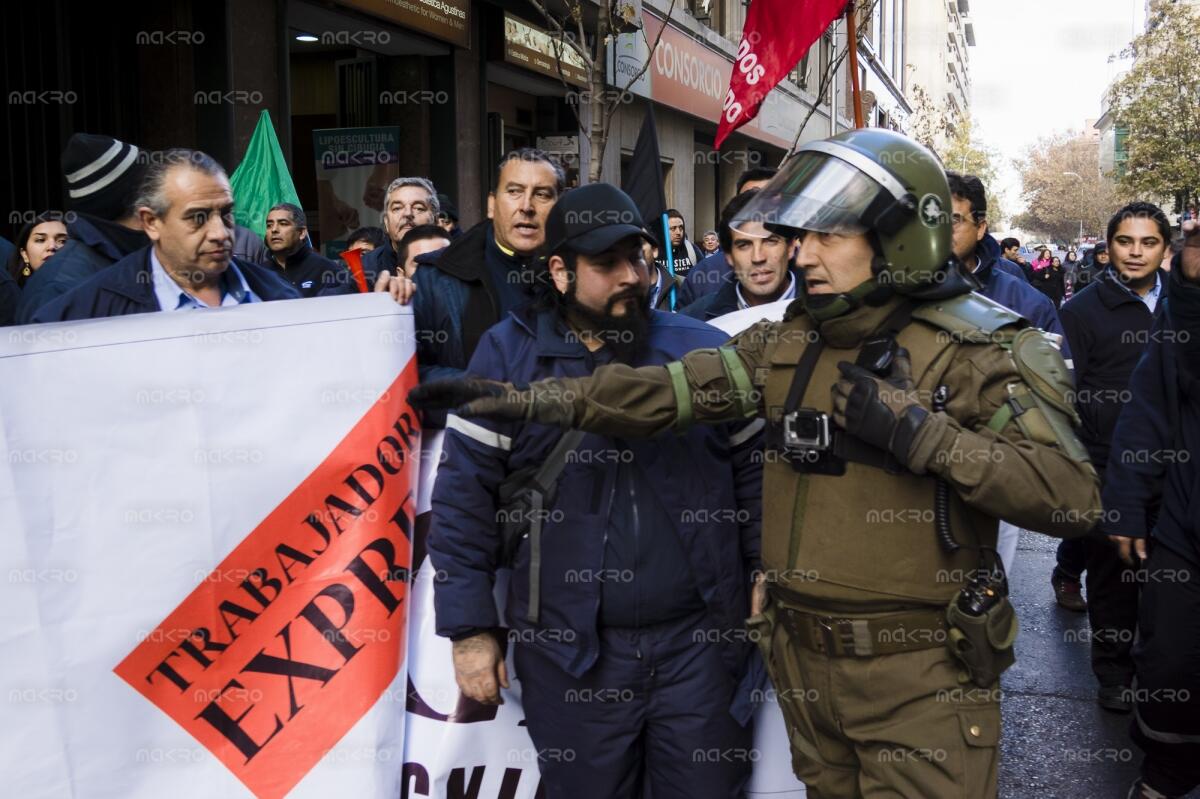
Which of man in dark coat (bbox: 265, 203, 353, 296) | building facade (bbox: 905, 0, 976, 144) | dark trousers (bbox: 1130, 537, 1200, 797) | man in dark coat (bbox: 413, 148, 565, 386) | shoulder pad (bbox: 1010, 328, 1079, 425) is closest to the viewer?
shoulder pad (bbox: 1010, 328, 1079, 425)

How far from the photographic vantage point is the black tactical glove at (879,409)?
2.24m

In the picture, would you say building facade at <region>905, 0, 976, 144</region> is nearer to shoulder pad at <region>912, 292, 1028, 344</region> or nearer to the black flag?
the black flag

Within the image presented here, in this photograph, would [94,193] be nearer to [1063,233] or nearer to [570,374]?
[570,374]

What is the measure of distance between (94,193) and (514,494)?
2.17 m

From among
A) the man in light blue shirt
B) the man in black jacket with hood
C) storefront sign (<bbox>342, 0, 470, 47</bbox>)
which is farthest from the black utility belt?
storefront sign (<bbox>342, 0, 470, 47</bbox>)

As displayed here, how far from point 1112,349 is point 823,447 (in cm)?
408

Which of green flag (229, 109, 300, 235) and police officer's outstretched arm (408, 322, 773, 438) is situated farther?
green flag (229, 109, 300, 235)

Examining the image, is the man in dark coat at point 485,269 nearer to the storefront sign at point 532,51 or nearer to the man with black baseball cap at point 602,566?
the man with black baseball cap at point 602,566

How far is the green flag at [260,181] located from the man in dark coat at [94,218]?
438 cm

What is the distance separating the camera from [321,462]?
2990 millimetres

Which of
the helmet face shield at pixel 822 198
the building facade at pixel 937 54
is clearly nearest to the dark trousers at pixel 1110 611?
the helmet face shield at pixel 822 198

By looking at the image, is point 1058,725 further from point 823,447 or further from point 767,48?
point 767,48

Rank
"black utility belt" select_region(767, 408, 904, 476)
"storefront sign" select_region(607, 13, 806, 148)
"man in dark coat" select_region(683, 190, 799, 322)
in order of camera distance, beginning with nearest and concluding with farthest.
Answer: "black utility belt" select_region(767, 408, 904, 476) → "man in dark coat" select_region(683, 190, 799, 322) → "storefront sign" select_region(607, 13, 806, 148)

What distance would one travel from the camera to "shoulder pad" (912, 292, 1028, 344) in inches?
94.7
